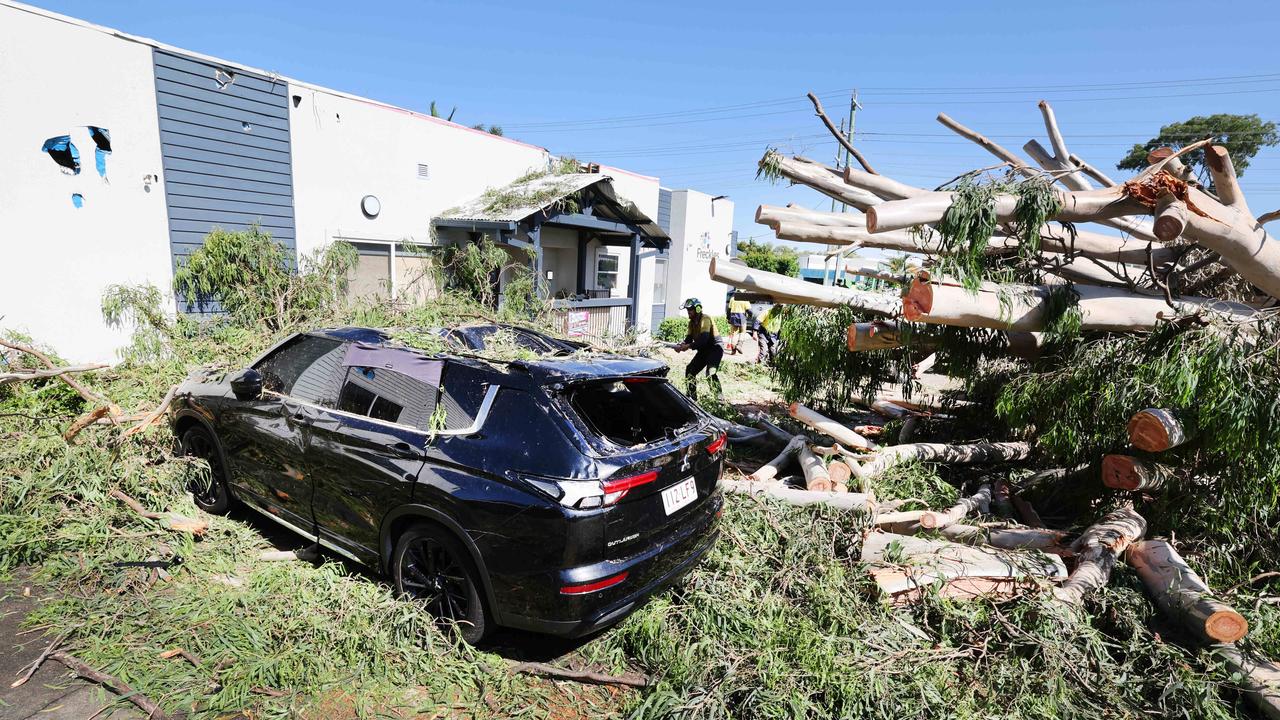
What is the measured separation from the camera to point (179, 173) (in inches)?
301

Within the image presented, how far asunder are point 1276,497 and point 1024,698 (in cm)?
256

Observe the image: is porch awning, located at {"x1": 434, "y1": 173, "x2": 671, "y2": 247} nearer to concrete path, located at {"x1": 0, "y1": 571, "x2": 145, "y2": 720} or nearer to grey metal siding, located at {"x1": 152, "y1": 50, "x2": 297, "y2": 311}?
grey metal siding, located at {"x1": 152, "y1": 50, "x2": 297, "y2": 311}

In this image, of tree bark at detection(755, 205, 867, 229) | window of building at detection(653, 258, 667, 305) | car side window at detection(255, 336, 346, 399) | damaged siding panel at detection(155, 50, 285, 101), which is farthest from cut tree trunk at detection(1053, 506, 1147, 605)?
window of building at detection(653, 258, 667, 305)

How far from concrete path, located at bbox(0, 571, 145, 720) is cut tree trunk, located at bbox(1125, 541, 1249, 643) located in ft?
18.4

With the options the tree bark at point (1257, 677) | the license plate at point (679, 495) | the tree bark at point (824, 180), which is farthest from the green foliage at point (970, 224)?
the license plate at point (679, 495)

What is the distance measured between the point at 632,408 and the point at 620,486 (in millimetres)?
859

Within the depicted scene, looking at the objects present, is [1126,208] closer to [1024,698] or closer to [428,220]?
[1024,698]

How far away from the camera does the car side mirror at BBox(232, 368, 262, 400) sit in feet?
13.4

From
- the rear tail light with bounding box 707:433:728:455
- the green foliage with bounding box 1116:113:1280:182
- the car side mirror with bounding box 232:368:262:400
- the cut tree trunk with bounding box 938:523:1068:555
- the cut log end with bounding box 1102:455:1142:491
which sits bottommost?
the cut tree trunk with bounding box 938:523:1068:555

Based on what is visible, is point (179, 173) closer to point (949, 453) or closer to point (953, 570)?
point (953, 570)

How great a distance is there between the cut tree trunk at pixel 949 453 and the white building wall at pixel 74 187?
8880mm

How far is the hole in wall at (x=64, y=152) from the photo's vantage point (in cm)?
657

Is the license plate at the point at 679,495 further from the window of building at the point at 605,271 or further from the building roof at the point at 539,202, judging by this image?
the window of building at the point at 605,271

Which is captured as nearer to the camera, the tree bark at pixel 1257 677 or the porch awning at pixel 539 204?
the tree bark at pixel 1257 677
